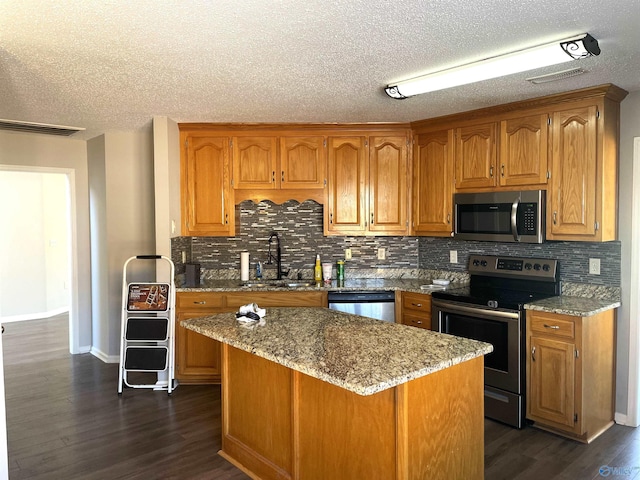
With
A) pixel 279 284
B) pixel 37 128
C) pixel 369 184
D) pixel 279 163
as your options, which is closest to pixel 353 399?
pixel 279 284

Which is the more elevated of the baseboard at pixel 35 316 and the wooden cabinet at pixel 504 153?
the wooden cabinet at pixel 504 153

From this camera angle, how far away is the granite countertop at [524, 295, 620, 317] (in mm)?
3146

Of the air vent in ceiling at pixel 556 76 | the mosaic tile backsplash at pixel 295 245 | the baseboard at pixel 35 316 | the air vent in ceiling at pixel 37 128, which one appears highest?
the air vent in ceiling at pixel 37 128

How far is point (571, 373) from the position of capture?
3.18 m

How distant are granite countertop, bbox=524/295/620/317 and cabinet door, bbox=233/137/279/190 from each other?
8.07ft

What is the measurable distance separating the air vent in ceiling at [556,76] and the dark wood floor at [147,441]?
2355mm

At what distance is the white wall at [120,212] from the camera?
4.90m

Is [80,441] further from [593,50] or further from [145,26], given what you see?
[593,50]

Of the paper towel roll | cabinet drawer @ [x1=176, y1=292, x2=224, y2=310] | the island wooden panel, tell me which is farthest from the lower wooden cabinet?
the island wooden panel

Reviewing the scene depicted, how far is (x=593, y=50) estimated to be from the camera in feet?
8.00

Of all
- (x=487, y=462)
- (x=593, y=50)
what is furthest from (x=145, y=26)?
(x=487, y=462)

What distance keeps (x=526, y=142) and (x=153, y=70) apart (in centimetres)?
270

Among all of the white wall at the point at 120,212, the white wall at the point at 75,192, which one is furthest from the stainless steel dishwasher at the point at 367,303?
the white wall at the point at 75,192

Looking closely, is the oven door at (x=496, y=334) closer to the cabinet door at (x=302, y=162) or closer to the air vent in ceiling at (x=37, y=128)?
the cabinet door at (x=302, y=162)
